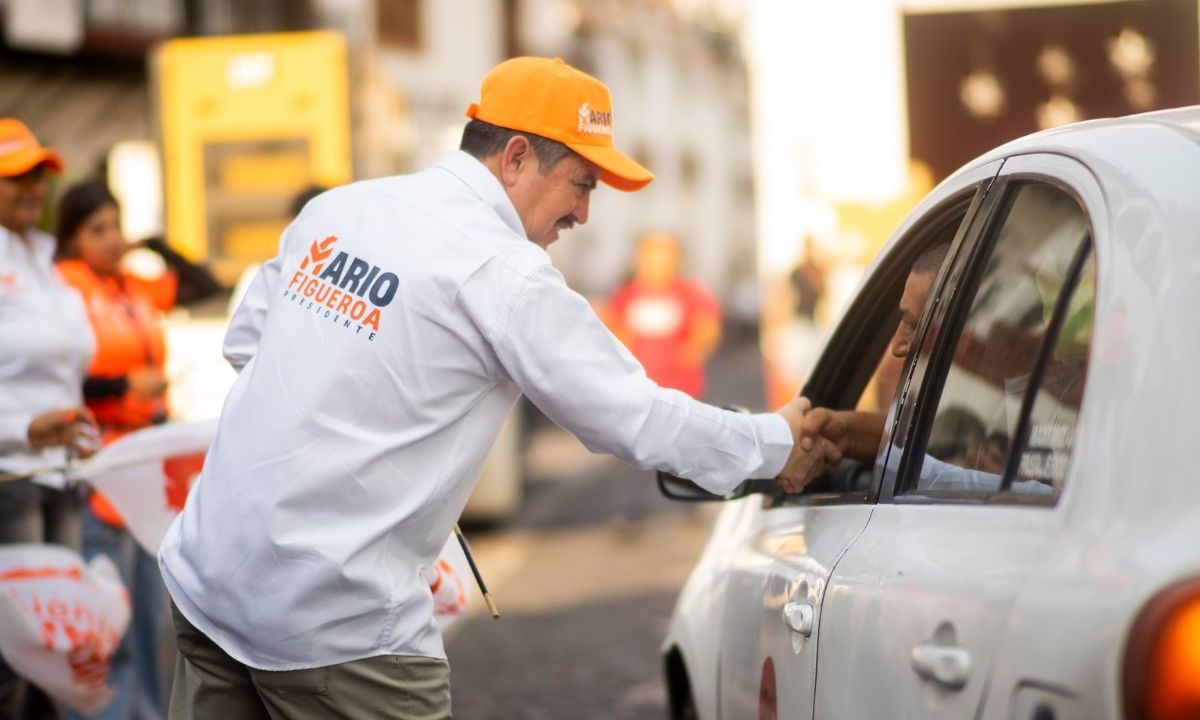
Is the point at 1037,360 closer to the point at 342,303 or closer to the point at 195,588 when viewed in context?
the point at 342,303

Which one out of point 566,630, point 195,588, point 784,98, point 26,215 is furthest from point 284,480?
point 784,98

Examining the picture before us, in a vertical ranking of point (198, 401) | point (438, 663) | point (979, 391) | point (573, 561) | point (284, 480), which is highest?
point (979, 391)

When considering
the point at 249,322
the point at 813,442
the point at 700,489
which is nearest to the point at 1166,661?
the point at 813,442

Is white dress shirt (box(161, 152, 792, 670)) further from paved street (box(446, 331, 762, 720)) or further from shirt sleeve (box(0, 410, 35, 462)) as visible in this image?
paved street (box(446, 331, 762, 720))

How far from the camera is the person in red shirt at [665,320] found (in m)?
12.2

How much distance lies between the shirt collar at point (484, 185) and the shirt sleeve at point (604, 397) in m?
0.26

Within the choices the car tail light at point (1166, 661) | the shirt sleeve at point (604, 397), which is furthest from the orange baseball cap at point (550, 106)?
the car tail light at point (1166, 661)

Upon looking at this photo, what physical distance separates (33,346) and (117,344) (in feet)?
2.59

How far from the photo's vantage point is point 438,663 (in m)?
3.01

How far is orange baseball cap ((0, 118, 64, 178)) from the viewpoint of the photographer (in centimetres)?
539

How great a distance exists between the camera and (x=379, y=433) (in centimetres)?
291

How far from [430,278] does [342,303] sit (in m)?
0.16

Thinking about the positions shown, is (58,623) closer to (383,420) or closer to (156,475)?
(156,475)

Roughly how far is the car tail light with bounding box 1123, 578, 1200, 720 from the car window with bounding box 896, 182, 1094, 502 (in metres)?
0.38
